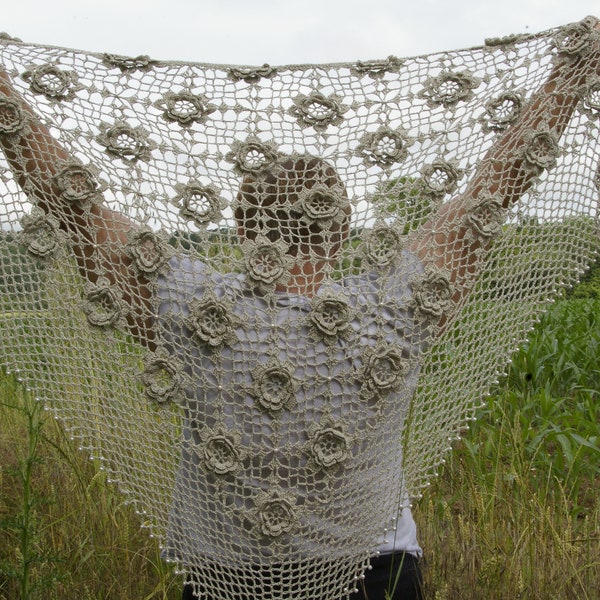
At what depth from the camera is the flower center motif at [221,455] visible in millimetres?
1223

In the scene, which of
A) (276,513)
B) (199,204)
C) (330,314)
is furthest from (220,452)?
(199,204)

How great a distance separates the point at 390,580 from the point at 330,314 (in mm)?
484

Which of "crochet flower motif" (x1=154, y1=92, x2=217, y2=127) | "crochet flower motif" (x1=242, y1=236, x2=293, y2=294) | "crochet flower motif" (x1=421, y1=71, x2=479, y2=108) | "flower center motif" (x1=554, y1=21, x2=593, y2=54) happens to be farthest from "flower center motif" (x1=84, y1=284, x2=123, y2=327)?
"flower center motif" (x1=554, y1=21, x2=593, y2=54)

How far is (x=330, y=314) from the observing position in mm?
1242

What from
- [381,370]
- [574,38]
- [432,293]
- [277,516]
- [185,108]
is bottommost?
[277,516]

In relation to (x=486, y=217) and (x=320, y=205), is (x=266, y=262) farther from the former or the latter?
(x=486, y=217)

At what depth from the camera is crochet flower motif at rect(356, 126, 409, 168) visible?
1395mm

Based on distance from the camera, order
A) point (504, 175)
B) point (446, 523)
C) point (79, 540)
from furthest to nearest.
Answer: point (446, 523)
point (79, 540)
point (504, 175)

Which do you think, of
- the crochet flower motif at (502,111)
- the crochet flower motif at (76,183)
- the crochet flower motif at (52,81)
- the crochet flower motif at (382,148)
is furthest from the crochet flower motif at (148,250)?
the crochet flower motif at (502,111)

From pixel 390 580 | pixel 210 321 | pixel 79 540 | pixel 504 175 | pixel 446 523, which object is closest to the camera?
pixel 210 321

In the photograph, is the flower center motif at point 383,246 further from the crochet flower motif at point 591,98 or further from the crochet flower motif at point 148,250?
the crochet flower motif at point 591,98

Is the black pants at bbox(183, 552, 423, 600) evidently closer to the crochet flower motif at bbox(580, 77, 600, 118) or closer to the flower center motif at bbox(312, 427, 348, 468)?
the flower center motif at bbox(312, 427, 348, 468)

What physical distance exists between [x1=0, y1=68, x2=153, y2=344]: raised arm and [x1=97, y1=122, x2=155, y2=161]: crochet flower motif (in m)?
0.08

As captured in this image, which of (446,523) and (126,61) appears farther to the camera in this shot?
(446,523)
